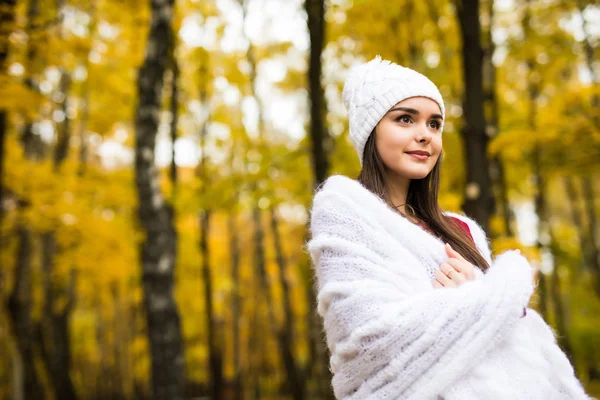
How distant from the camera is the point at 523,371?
155 cm

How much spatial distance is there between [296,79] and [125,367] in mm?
14920

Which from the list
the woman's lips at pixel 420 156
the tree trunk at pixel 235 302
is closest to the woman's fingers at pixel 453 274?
the woman's lips at pixel 420 156

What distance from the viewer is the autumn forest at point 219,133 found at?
5.55 meters

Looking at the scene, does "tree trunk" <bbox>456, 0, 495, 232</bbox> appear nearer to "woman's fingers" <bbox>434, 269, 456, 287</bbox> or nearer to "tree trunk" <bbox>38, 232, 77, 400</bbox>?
"woman's fingers" <bbox>434, 269, 456, 287</bbox>

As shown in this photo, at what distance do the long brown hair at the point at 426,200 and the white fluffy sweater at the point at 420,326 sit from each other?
180mm

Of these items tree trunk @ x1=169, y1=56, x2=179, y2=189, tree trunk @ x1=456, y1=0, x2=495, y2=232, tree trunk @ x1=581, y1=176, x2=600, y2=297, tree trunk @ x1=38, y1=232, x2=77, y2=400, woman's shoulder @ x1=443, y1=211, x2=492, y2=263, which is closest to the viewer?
woman's shoulder @ x1=443, y1=211, x2=492, y2=263

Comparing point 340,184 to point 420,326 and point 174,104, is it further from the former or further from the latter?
point 174,104

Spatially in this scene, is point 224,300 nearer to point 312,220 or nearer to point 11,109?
point 11,109

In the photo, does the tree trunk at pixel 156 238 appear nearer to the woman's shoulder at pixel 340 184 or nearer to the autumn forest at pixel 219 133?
the autumn forest at pixel 219 133

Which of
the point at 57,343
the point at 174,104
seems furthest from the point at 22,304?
the point at 174,104

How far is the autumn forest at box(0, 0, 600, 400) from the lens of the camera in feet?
18.2

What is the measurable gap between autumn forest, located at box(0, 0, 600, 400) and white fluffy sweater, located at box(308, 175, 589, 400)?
0.72m

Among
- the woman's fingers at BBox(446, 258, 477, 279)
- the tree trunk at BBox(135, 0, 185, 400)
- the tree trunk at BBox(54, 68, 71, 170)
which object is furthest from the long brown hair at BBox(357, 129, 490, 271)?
the tree trunk at BBox(54, 68, 71, 170)

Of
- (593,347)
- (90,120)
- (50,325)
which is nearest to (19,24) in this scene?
(90,120)
